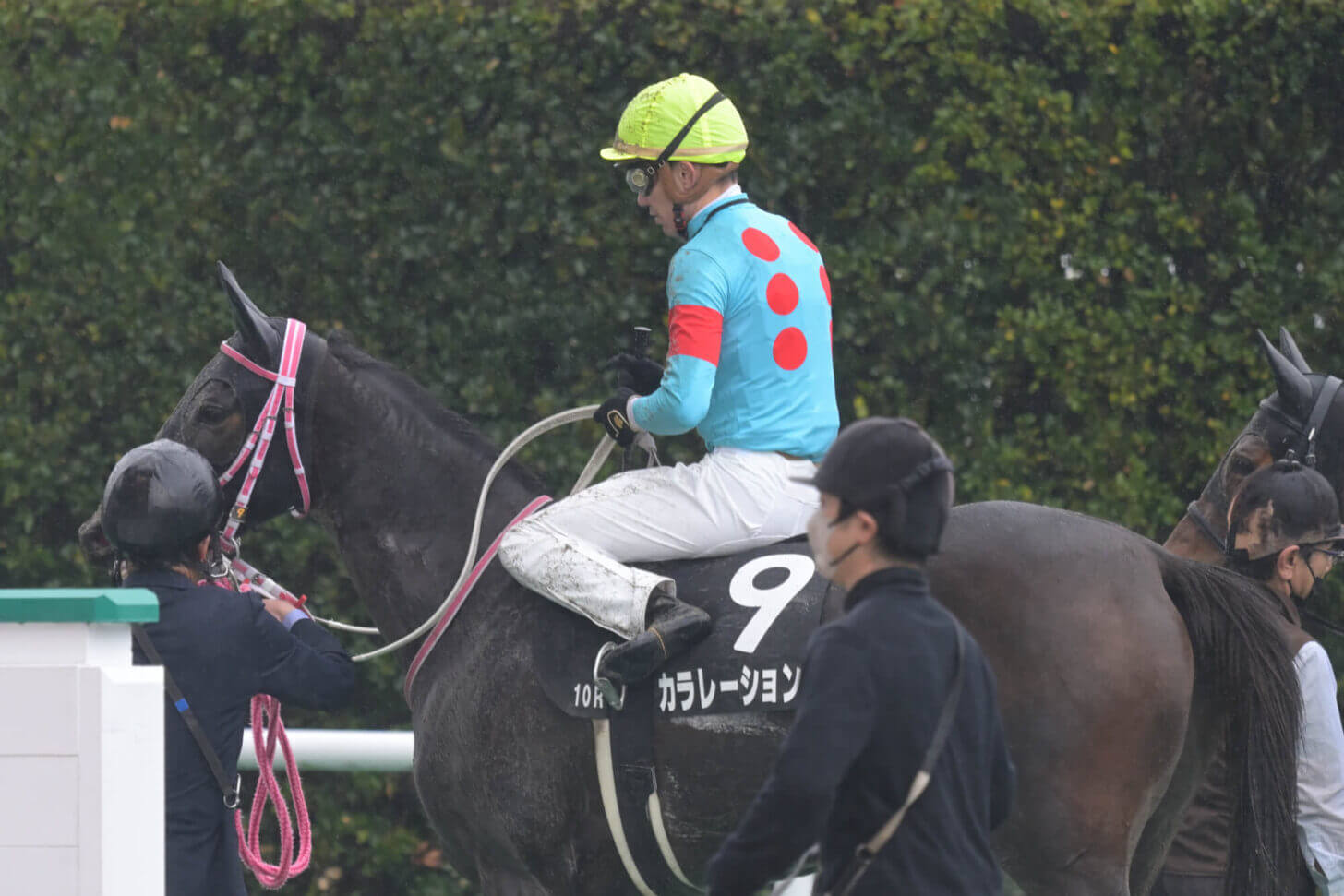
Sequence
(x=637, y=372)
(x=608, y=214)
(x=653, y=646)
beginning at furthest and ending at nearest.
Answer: (x=608, y=214), (x=637, y=372), (x=653, y=646)

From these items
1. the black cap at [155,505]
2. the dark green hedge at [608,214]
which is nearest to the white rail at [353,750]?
the dark green hedge at [608,214]

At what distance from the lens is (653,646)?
3.39 m

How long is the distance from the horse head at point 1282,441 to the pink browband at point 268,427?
242cm

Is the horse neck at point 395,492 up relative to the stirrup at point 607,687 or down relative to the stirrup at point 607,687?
up

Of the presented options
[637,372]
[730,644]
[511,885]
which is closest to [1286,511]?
[730,644]

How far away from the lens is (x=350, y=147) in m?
5.64

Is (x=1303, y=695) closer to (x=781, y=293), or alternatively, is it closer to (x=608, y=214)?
(x=781, y=293)

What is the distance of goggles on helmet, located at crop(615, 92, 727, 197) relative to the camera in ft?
12.1

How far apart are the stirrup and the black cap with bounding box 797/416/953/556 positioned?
4.25 ft

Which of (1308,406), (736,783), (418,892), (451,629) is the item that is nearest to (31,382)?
(418,892)

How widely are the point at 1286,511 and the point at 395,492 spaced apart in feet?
7.32

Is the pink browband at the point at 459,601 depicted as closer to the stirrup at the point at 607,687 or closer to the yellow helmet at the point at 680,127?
the stirrup at the point at 607,687

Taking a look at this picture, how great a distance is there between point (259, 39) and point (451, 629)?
2.81 m

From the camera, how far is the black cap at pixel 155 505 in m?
3.30
